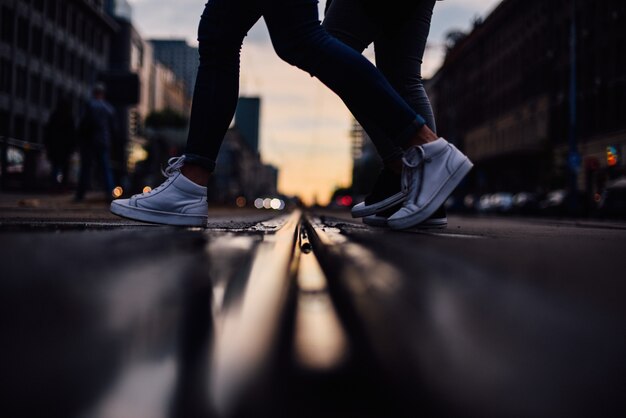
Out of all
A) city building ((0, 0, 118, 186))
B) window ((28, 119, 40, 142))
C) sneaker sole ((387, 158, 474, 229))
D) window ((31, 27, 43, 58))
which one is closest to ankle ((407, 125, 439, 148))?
sneaker sole ((387, 158, 474, 229))

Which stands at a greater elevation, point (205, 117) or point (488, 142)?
point (488, 142)

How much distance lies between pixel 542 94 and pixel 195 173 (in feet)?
131

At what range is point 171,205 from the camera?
7.11 ft

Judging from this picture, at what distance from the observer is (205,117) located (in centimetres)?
235

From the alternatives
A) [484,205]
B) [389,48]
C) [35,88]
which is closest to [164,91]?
[35,88]

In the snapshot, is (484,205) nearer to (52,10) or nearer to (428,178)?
(52,10)

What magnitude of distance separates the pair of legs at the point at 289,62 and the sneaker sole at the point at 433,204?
175 millimetres

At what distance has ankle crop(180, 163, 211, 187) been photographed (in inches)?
90.8

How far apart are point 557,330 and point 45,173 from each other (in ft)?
86.0

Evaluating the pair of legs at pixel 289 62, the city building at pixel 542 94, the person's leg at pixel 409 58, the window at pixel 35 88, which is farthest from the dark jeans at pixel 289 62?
the window at pixel 35 88

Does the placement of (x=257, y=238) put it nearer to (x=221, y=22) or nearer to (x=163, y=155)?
(x=221, y=22)

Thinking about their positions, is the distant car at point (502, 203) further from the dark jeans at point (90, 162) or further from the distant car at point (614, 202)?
the dark jeans at point (90, 162)

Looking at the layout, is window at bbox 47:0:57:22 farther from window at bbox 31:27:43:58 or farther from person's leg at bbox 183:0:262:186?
person's leg at bbox 183:0:262:186

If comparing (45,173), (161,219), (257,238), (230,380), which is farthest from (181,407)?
(45,173)
